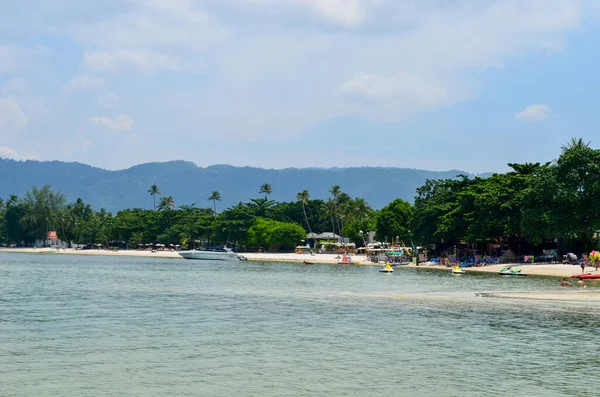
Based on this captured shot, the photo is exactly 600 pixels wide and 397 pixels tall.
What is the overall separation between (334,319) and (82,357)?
17.9m

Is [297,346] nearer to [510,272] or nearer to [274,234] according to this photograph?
[510,272]

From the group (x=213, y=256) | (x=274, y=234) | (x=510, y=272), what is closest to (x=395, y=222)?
(x=274, y=234)

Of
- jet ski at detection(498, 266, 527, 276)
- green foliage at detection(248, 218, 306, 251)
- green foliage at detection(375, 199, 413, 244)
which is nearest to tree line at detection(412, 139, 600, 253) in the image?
jet ski at detection(498, 266, 527, 276)

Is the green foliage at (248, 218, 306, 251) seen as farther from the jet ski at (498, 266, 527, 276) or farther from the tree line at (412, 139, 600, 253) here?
the jet ski at (498, 266, 527, 276)

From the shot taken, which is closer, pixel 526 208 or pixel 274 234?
pixel 526 208

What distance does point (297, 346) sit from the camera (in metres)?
35.2

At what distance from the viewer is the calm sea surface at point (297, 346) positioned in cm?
2667

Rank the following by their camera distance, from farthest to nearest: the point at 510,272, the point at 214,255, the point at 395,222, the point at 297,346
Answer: the point at 214,255, the point at 395,222, the point at 510,272, the point at 297,346

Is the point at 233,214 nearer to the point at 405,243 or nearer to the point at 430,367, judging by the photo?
the point at 405,243

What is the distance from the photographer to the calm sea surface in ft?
87.5

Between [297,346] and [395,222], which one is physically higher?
[395,222]

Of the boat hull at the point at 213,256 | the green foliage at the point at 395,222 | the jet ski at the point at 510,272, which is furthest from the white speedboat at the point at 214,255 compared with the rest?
the jet ski at the point at 510,272

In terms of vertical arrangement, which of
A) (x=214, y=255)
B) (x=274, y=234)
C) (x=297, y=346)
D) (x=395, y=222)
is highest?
(x=395, y=222)

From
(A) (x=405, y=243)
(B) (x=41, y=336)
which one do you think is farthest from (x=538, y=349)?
(A) (x=405, y=243)
